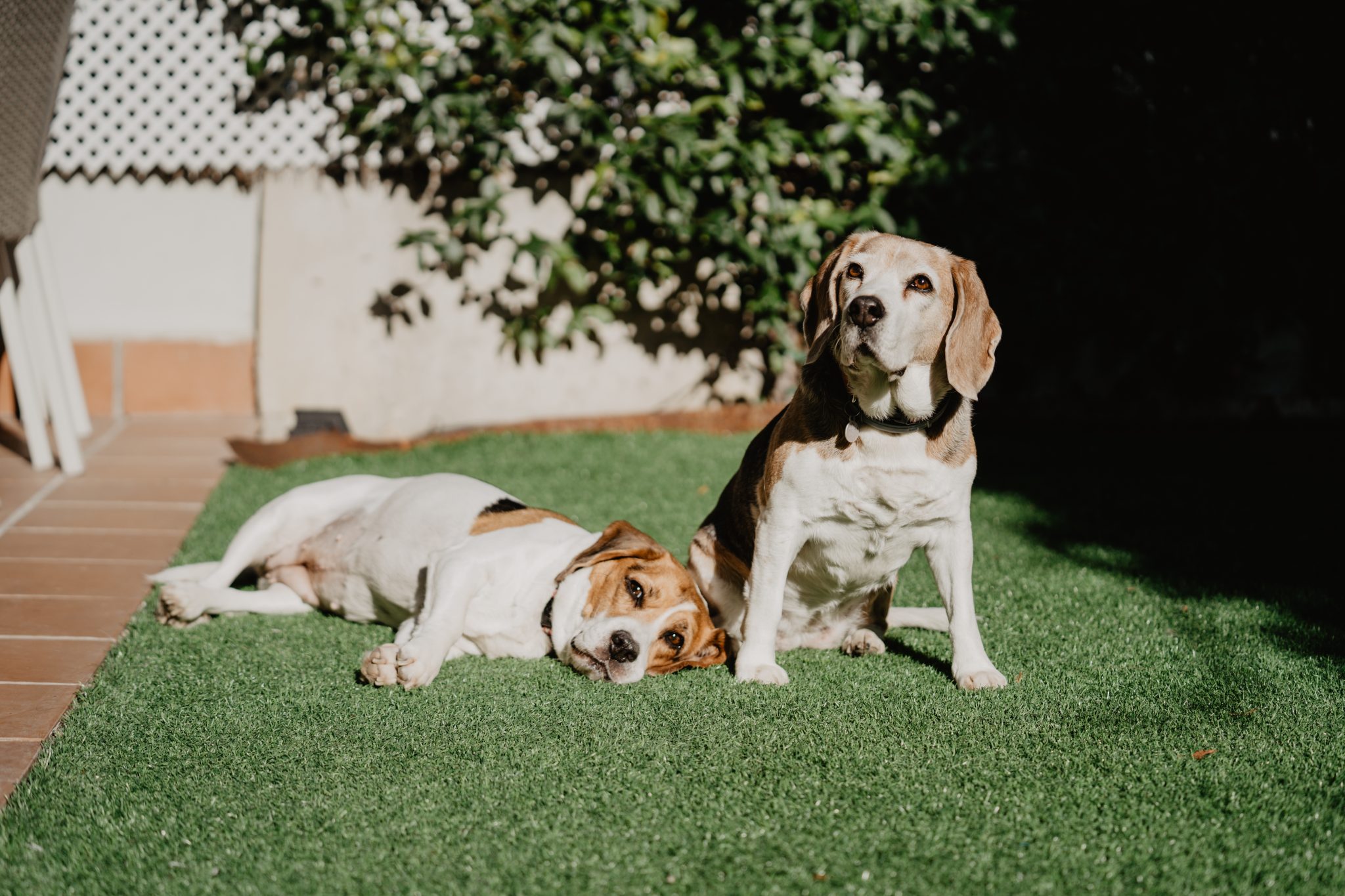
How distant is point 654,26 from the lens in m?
6.69

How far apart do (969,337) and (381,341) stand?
4972 millimetres

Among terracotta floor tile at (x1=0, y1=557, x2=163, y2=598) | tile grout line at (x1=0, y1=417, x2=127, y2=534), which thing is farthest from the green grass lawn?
tile grout line at (x1=0, y1=417, x2=127, y2=534)

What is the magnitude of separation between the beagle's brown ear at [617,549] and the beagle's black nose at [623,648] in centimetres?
26

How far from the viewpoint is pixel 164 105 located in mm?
7168

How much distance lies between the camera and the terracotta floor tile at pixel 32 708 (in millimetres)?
2869

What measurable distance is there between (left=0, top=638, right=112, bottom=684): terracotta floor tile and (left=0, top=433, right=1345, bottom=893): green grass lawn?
8cm

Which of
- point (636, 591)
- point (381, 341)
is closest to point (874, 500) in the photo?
point (636, 591)

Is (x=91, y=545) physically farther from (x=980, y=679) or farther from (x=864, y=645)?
(x=980, y=679)

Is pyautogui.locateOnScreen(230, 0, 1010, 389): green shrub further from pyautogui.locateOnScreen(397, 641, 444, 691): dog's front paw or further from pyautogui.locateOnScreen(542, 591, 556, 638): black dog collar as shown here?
Answer: pyautogui.locateOnScreen(397, 641, 444, 691): dog's front paw

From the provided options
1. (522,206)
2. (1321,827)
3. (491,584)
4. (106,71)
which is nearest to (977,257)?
(522,206)

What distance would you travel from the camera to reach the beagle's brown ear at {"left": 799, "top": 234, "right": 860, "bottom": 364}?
3.21m

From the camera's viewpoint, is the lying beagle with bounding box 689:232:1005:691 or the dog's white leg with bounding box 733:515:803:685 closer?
the lying beagle with bounding box 689:232:1005:691

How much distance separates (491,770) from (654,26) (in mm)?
5207

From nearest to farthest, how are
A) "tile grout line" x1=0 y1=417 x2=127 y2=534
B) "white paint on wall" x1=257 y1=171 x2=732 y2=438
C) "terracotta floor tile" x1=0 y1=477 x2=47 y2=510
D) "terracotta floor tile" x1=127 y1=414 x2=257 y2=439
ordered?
"tile grout line" x1=0 y1=417 x2=127 y2=534 → "terracotta floor tile" x1=0 y1=477 x2=47 y2=510 → "terracotta floor tile" x1=127 y1=414 x2=257 y2=439 → "white paint on wall" x1=257 y1=171 x2=732 y2=438
